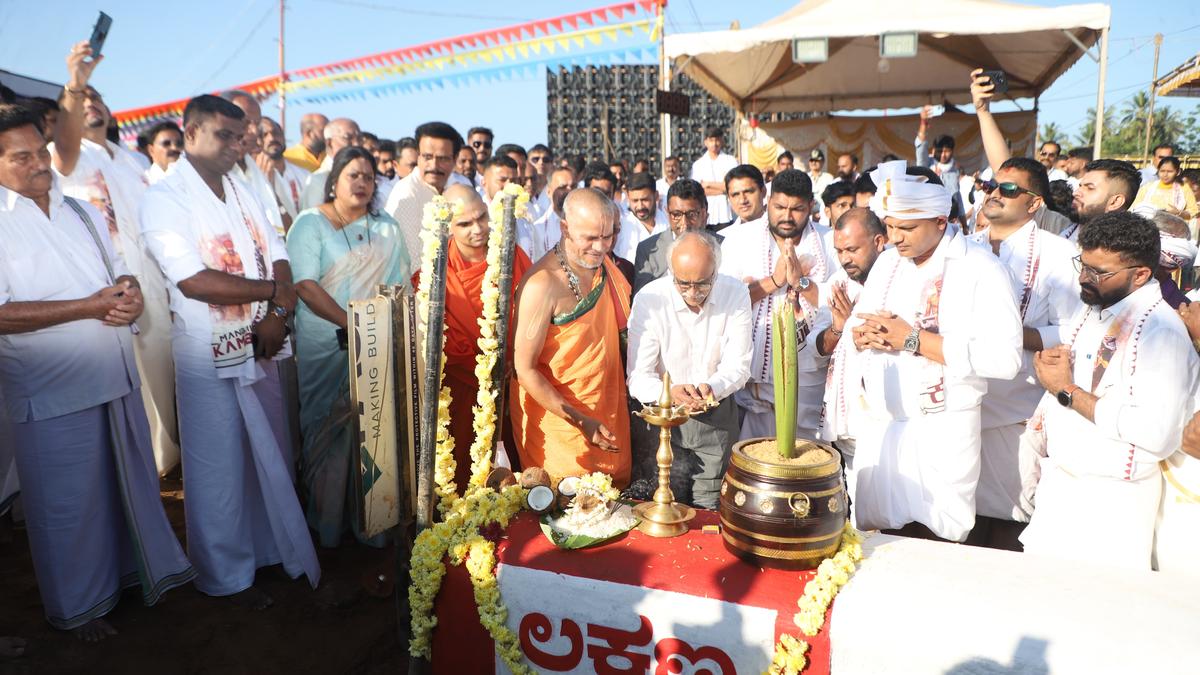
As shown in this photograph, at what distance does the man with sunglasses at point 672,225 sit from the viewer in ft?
14.8

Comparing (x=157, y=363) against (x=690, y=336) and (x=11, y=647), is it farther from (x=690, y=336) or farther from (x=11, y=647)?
(x=690, y=336)

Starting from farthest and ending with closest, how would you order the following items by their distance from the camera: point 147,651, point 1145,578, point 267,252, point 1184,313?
1. point 267,252
2. point 147,651
3. point 1184,313
4. point 1145,578

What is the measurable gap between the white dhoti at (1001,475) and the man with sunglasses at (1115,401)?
28.9 inches

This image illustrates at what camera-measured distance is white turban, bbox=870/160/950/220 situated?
2.89m

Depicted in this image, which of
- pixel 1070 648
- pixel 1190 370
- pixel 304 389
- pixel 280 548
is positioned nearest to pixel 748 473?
pixel 1070 648

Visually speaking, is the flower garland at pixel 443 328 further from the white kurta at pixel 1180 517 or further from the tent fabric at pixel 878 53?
the tent fabric at pixel 878 53

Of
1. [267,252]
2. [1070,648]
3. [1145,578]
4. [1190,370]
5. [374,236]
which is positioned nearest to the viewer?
[1070,648]

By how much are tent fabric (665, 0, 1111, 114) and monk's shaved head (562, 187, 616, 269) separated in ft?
21.8

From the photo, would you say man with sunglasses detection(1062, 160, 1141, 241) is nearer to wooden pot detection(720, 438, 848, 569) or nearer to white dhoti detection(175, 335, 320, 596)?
wooden pot detection(720, 438, 848, 569)

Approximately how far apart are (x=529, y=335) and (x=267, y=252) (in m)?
1.43

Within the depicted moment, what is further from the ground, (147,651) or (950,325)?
(950,325)

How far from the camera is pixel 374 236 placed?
3.99m

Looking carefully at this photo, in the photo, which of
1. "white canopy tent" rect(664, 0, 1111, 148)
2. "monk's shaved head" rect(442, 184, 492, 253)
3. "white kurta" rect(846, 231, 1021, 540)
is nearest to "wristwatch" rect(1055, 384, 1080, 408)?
"white kurta" rect(846, 231, 1021, 540)

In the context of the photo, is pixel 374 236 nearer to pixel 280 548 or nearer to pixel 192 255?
pixel 192 255
